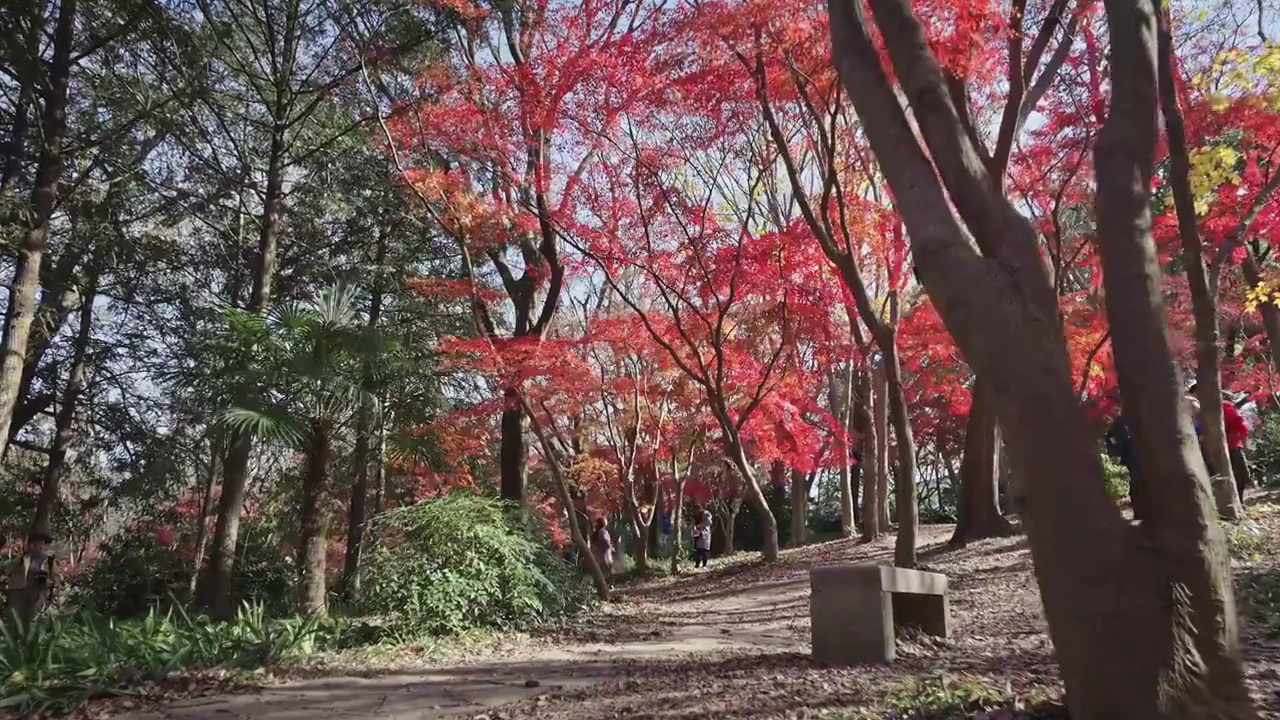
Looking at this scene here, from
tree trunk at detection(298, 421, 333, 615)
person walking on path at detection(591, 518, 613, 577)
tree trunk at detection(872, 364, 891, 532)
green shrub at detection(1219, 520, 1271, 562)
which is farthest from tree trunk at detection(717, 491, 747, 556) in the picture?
tree trunk at detection(298, 421, 333, 615)

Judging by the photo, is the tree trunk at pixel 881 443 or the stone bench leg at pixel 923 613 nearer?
the stone bench leg at pixel 923 613

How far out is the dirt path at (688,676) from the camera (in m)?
4.48

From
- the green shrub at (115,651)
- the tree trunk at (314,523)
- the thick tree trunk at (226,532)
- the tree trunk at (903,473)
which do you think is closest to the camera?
the green shrub at (115,651)

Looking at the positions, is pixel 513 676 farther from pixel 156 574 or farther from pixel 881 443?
pixel 156 574

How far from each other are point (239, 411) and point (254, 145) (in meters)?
7.17

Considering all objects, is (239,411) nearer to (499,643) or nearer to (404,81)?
(499,643)

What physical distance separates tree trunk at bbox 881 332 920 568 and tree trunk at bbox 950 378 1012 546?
3218 mm

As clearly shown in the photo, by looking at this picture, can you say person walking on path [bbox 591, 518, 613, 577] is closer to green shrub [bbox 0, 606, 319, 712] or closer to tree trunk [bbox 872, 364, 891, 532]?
tree trunk [bbox 872, 364, 891, 532]

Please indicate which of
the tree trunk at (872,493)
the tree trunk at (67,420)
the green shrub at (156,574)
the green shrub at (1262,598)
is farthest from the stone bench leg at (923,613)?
the tree trunk at (67,420)

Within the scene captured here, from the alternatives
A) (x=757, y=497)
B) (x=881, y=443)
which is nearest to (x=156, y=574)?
(x=757, y=497)

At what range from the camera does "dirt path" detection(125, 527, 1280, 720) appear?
4484 millimetres

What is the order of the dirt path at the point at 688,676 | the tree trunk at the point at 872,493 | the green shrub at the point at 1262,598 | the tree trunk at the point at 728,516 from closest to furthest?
1. the dirt path at the point at 688,676
2. the green shrub at the point at 1262,598
3. the tree trunk at the point at 872,493
4. the tree trunk at the point at 728,516

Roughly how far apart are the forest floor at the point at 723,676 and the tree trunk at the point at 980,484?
3.02 m

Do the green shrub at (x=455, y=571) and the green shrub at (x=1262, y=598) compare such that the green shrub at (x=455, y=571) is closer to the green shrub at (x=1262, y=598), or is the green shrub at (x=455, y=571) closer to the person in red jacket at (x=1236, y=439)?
the green shrub at (x=1262, y=598)
